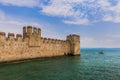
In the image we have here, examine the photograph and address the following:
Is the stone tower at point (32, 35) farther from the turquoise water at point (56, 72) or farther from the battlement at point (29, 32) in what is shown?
the turquoise water at point (56, 72)

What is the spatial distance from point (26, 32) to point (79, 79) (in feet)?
61.0

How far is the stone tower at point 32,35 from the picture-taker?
3173 centimetres

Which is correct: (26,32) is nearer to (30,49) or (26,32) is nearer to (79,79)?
(30,49)

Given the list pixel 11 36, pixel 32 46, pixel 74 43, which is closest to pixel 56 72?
pixel 11 36

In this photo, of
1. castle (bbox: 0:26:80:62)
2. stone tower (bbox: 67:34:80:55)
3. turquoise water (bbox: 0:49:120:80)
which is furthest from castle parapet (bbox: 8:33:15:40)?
stone tower (bbox: 67:34:80:55)

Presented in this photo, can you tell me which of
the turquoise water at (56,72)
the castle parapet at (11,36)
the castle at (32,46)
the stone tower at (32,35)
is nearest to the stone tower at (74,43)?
the castle at (32,46)

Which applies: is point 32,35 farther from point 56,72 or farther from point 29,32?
point 56,72

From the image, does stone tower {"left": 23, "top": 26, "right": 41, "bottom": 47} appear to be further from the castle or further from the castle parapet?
the castle parapet

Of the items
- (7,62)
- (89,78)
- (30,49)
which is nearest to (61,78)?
(89,78)

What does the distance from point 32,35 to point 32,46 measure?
7.06 feet

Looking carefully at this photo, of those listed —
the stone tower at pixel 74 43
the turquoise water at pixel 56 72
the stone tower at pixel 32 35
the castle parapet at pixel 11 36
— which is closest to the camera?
the turquoise water at pixel 56 72

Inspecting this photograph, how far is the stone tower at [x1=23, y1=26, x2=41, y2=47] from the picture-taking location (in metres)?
31.7

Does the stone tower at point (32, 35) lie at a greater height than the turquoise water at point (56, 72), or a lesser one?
greater

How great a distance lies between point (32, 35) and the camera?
32.7 m
